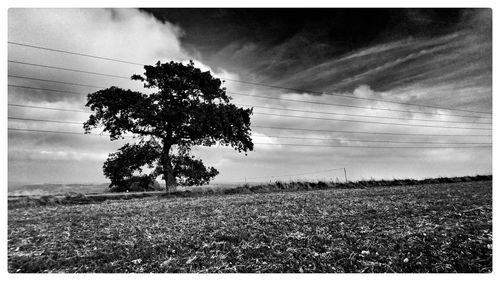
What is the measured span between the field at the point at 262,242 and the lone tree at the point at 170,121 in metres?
11.7

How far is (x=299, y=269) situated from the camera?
14.0ft

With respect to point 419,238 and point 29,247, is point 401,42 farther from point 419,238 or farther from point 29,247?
point 29,247

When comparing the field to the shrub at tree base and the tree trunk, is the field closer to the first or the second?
the tree trunk

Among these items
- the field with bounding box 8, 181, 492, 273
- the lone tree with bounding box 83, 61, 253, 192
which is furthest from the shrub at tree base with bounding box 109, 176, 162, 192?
the field with bounding box 8, 181, 492, 273

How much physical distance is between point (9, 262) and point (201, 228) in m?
3.28

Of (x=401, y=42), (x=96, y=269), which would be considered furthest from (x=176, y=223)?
(x=401, y=42)

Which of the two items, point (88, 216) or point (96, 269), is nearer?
point (96, 269)

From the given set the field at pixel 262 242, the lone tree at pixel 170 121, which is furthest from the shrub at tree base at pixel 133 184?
the field at pixel 262 242

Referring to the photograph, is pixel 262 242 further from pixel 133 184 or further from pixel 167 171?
pixel 133 184

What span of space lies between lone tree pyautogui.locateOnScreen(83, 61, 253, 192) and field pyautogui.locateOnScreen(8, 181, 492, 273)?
11.7 meters

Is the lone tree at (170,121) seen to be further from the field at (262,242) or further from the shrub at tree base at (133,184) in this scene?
the field at (262,242)

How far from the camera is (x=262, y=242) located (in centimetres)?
538

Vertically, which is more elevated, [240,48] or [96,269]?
[240,48]

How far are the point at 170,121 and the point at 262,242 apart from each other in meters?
15.7
